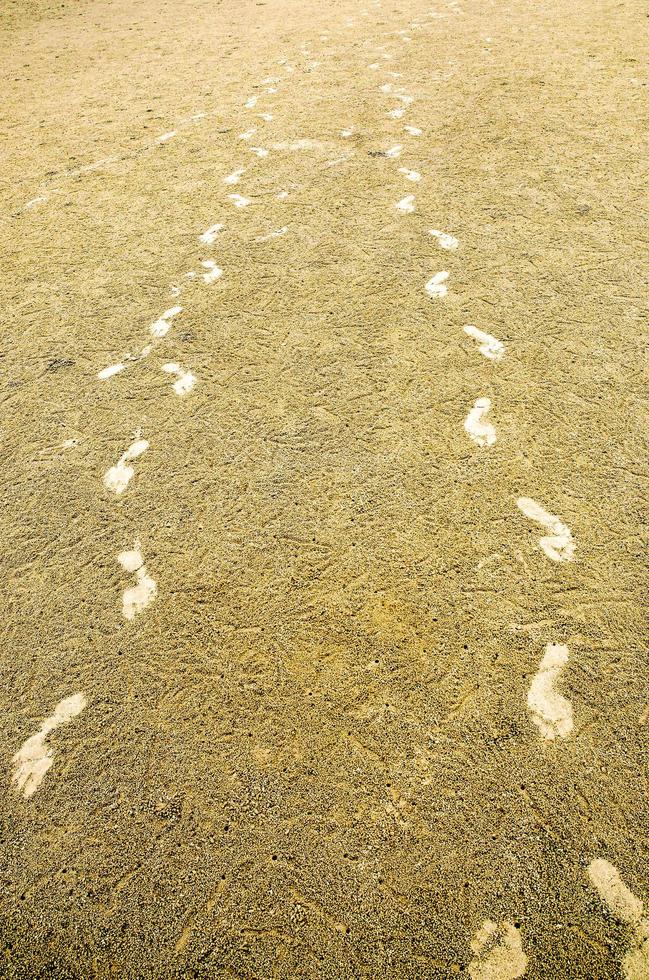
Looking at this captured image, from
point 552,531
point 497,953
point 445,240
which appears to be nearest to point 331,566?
point 552,531

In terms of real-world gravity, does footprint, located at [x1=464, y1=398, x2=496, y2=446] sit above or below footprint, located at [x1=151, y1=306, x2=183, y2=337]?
below

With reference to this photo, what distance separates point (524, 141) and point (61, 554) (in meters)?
4.94

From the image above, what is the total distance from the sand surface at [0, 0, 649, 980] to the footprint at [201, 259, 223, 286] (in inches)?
1.8

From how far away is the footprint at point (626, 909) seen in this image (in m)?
1.52

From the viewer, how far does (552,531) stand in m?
2.46

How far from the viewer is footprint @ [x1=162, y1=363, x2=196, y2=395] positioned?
129 inches

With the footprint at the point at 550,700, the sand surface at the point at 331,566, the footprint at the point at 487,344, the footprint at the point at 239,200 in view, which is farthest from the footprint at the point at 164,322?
the footprint at the point at 550,700

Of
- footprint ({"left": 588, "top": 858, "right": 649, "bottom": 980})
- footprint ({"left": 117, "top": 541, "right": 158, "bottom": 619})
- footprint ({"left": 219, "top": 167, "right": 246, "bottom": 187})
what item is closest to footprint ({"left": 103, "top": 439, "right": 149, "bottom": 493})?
footprint ({"left": 117, "top": 541, "right": 158, "bottom": 619})

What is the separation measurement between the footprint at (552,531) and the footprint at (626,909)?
41.3 inches

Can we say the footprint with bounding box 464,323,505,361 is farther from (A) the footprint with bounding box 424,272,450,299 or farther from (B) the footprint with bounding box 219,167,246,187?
(B) the footprint with bounding box 219,167,246,187

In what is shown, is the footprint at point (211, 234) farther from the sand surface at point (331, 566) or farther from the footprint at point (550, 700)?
the footprint at point (550, 700)

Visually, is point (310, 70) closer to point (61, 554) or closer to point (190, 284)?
point (190, 284)

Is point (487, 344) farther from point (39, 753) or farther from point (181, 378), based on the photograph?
point (39, 753)

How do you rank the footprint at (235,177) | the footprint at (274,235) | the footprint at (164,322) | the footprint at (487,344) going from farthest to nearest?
the footprint at (235,177) < the footprint at (274,235) < the footprint at (164,322) < the footprint at (487,344)
